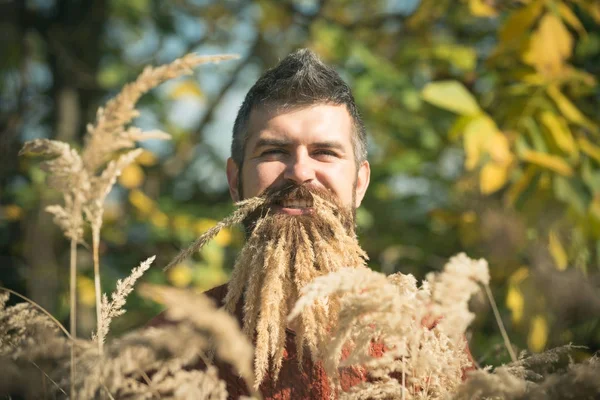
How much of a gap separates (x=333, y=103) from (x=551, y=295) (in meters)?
0.94

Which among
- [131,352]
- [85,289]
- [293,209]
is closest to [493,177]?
[293,209]

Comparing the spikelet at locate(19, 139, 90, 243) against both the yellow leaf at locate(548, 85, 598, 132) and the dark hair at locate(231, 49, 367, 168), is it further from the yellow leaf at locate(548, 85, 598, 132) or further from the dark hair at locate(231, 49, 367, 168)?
the yellow leaf at locate(548, 85, 598, 132)

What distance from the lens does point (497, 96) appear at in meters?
3.52

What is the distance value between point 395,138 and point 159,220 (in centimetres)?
188

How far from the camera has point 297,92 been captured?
Answer: 7.22ft

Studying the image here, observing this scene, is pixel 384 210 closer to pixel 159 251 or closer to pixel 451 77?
pixel 451 77

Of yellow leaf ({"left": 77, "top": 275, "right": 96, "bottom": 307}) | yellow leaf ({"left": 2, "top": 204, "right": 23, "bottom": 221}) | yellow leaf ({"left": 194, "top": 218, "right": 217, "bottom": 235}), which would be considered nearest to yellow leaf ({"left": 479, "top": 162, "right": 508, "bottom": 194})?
yellow leaf ({"left": 194, "top": 218, "right": 217, "bottom": 235})

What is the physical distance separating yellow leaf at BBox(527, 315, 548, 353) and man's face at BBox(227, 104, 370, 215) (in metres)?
1.09

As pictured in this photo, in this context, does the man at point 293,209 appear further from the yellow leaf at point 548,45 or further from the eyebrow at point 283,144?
the yellow leaf at point 548,45

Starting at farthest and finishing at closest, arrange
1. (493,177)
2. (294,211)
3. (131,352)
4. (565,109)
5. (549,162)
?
(493,177) < (565,109) < (549,162) < (294,211) < (131,352)

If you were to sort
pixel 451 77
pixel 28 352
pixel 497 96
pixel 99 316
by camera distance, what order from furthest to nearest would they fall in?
pixel 451 77
pixel 497 96
pixel 99 316
pixel 28 352

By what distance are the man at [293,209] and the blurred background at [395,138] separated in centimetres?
46

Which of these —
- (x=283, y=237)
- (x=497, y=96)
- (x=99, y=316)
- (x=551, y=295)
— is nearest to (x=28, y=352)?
(x=99, y=316)

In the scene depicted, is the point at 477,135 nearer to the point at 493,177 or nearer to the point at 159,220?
the point at 493,177
